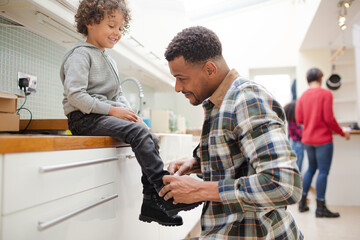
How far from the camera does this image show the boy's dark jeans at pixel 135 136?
38.4 inches

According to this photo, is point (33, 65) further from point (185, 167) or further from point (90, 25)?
point (185, 167)

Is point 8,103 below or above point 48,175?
above

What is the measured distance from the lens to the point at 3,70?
4.36ft

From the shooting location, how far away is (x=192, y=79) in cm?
87

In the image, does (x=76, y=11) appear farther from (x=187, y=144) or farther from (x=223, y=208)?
(x=187, y=144)

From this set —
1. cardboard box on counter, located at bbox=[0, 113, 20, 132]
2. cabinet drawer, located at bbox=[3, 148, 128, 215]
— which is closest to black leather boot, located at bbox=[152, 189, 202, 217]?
cabinet drawer, located at bbox=[3, 148, 128, 215]

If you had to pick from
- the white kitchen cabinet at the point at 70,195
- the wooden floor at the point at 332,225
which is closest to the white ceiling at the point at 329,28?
the wooden floor at the point at 332,225

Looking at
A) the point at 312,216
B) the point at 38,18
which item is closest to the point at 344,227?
the point at 312,216

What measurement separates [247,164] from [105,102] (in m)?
0.62

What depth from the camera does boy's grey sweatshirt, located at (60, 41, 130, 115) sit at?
1.02 meters

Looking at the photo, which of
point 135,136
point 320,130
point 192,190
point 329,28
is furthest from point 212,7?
point 192,190

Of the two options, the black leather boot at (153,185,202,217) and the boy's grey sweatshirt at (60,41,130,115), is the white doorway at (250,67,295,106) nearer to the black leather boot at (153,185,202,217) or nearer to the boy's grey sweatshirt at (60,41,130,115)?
the boy's grey sweatshirt at (60,41,130,115)

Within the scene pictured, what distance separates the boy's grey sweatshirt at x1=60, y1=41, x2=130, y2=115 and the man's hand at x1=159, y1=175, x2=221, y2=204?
0.42m

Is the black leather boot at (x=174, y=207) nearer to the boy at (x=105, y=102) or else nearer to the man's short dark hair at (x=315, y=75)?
the boy at (x=105, y=102)
